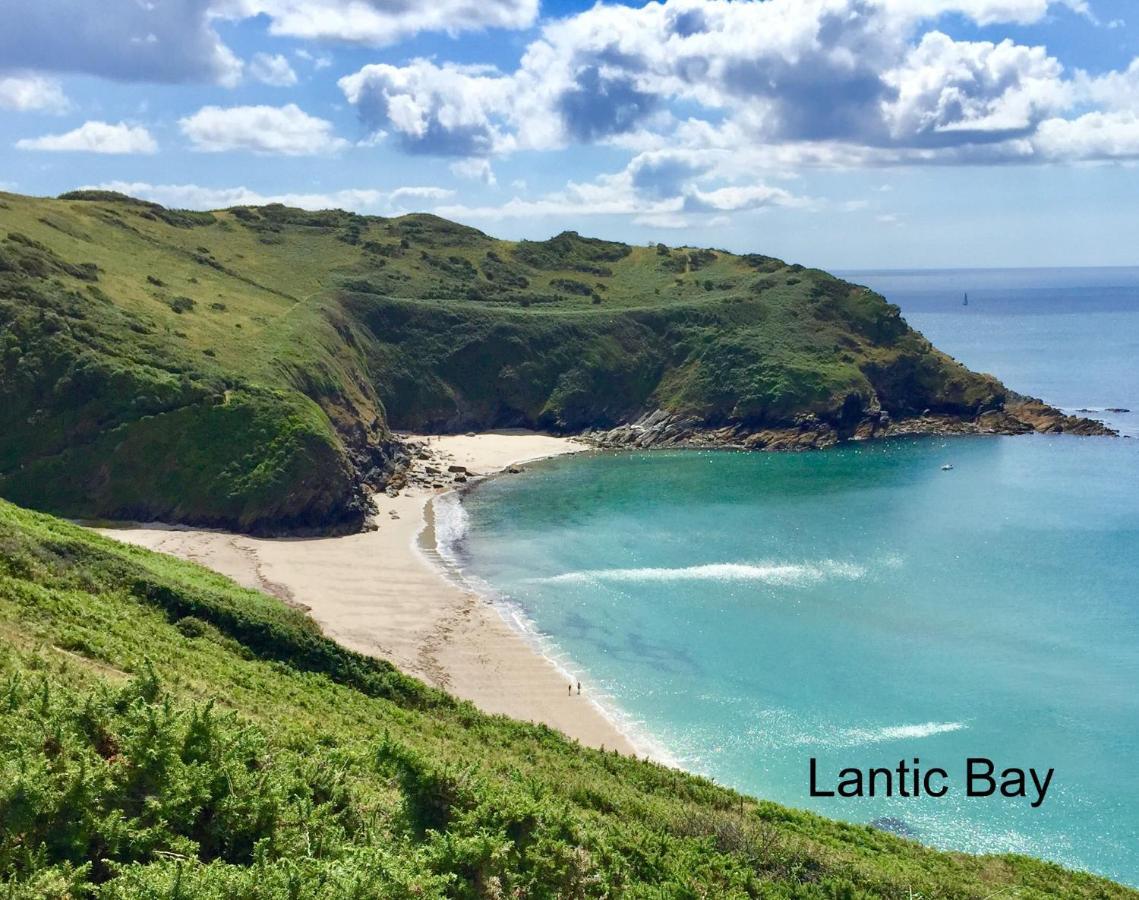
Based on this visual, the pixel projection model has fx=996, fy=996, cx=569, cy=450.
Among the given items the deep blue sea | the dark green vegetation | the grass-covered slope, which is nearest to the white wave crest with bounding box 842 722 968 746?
the deep blue sea

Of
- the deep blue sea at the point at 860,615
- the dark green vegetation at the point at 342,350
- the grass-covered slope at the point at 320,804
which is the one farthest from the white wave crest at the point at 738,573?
the grass-covered slope at the point at 320,804

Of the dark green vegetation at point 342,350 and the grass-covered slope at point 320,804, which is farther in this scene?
the dark green vegetation at point 342,350

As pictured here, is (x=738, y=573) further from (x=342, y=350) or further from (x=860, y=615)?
(x=342, y=350)

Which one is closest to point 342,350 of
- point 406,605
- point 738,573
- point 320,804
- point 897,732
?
point 406,605

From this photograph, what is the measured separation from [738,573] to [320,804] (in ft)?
153

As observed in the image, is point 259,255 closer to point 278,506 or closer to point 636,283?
point 636,283

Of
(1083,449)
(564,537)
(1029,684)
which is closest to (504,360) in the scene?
(564,537)

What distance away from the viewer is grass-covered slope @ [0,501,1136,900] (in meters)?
17.2

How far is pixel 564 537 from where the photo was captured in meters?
74.1

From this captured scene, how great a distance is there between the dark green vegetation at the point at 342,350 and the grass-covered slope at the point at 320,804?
4025 cm

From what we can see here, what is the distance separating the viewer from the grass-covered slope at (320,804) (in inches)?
676

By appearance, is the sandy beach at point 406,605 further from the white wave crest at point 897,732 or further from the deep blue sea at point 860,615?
the white wave crest at point 897,732

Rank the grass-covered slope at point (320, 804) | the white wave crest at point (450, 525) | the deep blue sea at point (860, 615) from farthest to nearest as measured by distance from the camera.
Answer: the white wave crest at point (450, 525) → the deep blue sea at point (860, 615) → the grass-covered slope at point (320, 804)

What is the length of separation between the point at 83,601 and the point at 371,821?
18.2 metres
